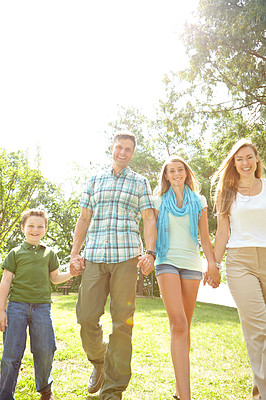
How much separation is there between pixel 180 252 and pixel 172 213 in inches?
19.4

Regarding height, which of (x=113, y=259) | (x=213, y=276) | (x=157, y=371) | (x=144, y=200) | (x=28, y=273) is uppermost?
(x=144, y=200)

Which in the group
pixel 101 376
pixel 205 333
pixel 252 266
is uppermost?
pixel 252 266

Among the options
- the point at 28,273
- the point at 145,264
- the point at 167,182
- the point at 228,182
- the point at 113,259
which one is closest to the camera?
the point at 28,273

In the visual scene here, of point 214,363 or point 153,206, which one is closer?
point 153,206

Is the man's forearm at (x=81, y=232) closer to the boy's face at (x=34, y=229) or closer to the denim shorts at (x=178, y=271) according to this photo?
the boy's face at (x=34, y=229)

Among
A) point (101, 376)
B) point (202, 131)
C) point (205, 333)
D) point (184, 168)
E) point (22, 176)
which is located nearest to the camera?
point (101, 376)

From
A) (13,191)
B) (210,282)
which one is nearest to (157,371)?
(210,282)

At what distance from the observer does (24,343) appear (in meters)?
3.76

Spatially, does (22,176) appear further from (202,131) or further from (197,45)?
(197,45)

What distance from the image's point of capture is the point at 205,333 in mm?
9945

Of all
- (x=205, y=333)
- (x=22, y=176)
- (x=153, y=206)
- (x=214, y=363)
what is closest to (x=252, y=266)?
(x=153, y=206)

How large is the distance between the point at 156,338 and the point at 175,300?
4943 millimetres

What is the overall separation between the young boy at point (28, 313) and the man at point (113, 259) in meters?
0.43

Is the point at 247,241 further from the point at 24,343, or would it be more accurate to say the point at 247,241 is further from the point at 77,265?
the point at 24,343
